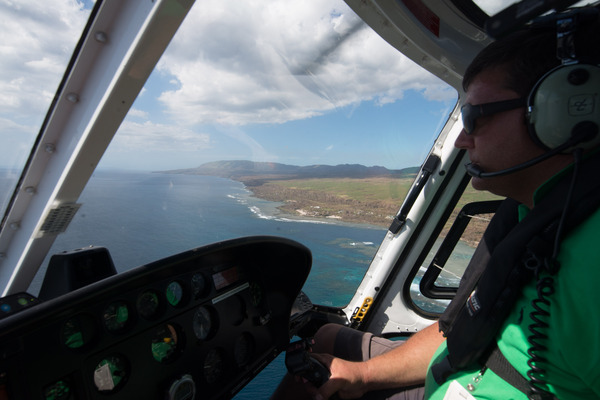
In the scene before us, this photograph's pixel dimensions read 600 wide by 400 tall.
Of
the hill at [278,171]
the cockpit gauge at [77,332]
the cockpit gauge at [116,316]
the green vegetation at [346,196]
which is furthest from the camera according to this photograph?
the green vegetation at [346,196]

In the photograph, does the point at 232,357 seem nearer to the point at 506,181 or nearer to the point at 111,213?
the point at 111,213

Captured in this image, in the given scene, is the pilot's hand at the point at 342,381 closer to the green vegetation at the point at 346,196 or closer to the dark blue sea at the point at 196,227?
the dark blue sea at the point at 196,227

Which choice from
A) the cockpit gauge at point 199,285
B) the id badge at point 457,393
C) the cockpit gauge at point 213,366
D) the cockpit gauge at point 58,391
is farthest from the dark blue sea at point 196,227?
the id badge at point 457,393

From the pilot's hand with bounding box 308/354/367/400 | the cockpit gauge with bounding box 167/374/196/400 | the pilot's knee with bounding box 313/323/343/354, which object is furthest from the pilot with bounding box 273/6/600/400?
the cockpit gauge with bounding box 167/374/196/400

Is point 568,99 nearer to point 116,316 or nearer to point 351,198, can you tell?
point 116,316

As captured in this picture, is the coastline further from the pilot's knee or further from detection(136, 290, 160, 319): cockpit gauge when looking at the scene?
detection(136, 290, 160, 319): cockpit gauge

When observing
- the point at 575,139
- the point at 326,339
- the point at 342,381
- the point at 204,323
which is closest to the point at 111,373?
the point at 204,323
